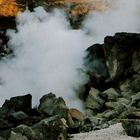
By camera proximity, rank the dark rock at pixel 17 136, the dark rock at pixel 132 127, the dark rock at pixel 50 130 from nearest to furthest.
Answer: the dark rock at pixel 17 136 < the dark rock at pixel 50 130 < the dark rock at pixel 132 127

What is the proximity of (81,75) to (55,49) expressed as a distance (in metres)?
27.6

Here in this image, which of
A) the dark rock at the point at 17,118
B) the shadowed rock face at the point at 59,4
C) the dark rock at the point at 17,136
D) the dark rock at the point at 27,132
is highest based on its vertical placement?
the shadowed rock face at the point at 59,4

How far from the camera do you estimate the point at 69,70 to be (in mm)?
64125

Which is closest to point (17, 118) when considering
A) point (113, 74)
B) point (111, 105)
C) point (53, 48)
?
point (111, 105)

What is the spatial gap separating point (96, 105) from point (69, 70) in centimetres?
1635

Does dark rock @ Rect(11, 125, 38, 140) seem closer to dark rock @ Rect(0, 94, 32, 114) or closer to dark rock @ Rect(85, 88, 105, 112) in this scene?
dark rock @ Rect(0, 94, 32, 114)

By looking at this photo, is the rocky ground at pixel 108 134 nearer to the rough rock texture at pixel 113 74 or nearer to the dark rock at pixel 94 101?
the rough rock texture at pixel 113 74

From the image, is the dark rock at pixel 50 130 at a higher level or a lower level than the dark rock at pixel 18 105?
lower

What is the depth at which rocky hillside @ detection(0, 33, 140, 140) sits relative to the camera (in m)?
35.2

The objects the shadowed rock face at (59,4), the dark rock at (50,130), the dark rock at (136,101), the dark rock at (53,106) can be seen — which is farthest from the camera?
the shadowed rock face at (59,4)

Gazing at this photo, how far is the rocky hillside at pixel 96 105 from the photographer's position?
3519cm

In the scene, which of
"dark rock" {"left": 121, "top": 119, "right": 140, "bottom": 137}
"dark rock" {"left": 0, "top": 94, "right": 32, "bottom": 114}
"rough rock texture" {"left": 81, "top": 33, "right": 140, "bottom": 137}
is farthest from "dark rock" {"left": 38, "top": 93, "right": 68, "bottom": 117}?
"dark rock" {"left": 121, "top": 119, "right": 140, "bottom": 137}

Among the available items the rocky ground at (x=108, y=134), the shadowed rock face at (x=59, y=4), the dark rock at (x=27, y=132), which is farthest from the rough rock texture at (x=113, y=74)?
the shadowed rock face at (x=59, y=4)

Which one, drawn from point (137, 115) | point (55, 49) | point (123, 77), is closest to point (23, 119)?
point (137, 115)
